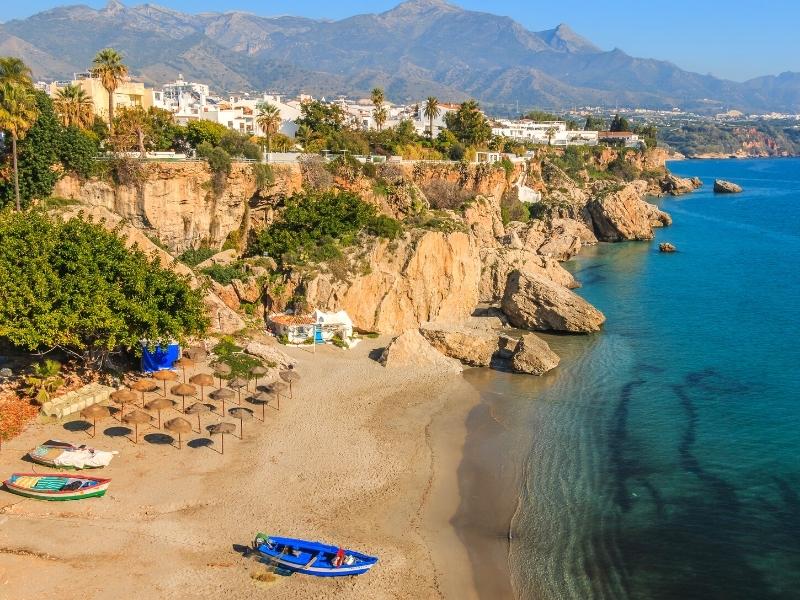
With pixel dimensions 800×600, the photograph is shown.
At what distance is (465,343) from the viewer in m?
34.6

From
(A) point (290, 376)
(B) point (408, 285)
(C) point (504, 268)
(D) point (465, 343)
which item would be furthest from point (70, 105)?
(C) point (504, 268)

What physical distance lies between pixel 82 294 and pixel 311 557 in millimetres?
12925

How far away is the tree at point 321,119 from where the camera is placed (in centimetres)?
6272

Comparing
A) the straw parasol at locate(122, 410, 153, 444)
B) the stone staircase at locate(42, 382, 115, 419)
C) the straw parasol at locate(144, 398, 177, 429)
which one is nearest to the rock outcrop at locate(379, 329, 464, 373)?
the straw parasol at locate(144, 398, 177, 429)

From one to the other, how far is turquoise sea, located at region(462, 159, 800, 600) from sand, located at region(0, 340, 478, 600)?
239 cm

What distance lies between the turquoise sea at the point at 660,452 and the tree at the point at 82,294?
41.7 ft

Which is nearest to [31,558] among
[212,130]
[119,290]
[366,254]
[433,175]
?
[119,290]

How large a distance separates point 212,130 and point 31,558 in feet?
121

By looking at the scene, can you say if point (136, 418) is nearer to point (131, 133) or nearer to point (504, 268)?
point (131, 133)

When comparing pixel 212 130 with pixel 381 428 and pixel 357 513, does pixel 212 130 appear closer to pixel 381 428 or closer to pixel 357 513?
pixel 381 428

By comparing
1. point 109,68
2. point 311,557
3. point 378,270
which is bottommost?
point 311,557

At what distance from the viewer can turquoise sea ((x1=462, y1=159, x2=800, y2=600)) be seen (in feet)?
62.0

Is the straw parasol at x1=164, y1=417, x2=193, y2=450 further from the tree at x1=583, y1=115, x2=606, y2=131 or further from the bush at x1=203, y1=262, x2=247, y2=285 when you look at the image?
the tree at x1=583, y1=115, x2=606, y2=131

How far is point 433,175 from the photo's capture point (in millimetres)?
60344
